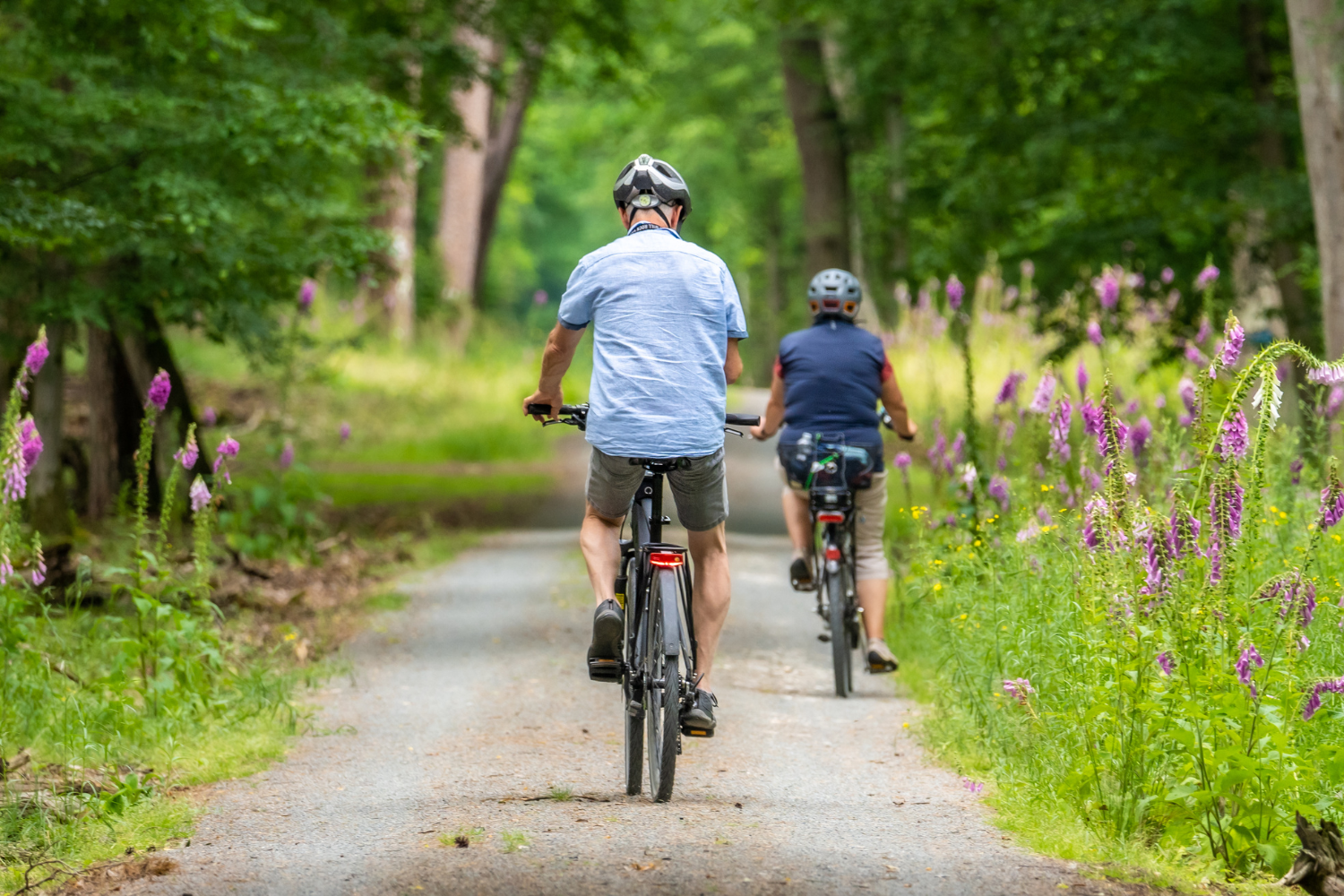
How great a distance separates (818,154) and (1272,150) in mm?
9520

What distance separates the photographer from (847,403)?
7.87 metres

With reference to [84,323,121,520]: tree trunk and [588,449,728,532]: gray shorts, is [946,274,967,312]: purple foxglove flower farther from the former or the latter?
[84,323,121,520]: tree trunk

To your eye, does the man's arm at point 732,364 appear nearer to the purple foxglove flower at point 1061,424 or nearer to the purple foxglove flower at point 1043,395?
the purple foxglove flower at point 1061,424


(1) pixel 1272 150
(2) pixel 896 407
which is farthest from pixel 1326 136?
(1) pixel 1272 150

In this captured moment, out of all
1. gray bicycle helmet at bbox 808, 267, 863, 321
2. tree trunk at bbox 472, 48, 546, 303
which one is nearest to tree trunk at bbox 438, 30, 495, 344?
tree trunk at bbox 472, 48, 546, 303

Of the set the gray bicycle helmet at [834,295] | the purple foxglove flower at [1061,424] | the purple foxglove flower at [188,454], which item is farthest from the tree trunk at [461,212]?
the purple foxglove flower at [1061,424]

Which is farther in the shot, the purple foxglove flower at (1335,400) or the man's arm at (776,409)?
the man's arm at (776,409)

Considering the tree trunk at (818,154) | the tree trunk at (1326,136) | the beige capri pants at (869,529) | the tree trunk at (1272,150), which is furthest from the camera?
the tree trunk at (818,154)

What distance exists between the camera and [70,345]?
36.7ft

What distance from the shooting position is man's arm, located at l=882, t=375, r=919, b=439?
800 centimetres

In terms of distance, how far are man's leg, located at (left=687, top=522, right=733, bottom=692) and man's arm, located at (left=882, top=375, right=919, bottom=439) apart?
8.26ft

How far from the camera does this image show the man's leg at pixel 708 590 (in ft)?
18.6

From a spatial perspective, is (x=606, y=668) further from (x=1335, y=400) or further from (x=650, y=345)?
(x=1335, y=400)

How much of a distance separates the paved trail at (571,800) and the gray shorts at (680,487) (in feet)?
3.22
